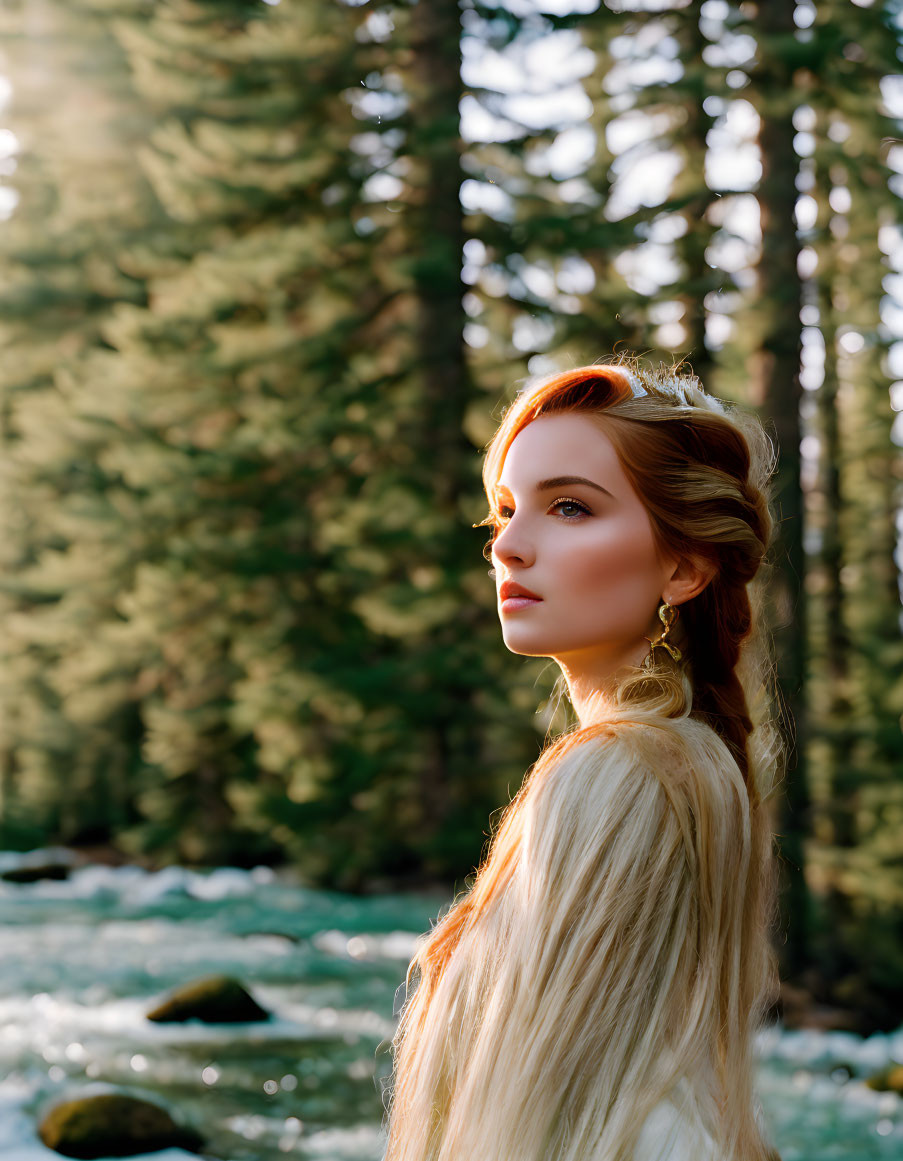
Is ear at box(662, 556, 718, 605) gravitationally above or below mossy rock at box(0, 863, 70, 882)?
above

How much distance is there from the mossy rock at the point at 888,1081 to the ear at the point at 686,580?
750 cm

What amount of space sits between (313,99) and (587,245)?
12.4 feet

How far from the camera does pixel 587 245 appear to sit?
462 inches

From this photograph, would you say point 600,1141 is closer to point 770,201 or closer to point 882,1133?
point 882,1133

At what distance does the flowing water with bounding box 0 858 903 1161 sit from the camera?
6746 millimetres

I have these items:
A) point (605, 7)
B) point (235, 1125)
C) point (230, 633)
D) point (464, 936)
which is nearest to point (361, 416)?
point (230, 633)

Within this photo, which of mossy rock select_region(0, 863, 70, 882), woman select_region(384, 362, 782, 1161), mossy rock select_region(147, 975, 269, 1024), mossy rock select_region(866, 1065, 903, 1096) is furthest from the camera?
mossy rock select_region(0, 863, 70, 882)

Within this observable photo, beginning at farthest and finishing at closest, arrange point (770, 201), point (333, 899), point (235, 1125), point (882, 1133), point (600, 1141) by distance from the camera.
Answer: point (333, 899) < point (770, 201) < point (882, 1133) < point (235, 1125) < point (600, 1141)

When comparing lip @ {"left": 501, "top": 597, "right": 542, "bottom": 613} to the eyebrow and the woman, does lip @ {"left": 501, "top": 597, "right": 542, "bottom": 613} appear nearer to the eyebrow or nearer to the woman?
the woman

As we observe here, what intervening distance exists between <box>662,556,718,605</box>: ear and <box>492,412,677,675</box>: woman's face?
2 centimetres

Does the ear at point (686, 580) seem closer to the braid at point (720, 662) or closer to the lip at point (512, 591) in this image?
the braid at point (720, 662)

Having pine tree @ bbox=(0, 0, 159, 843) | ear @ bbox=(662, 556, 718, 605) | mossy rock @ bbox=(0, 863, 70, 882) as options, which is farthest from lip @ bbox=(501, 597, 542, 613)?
pine tree @ bbox=(0, 0, 159, 843)

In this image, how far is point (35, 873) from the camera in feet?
53.9

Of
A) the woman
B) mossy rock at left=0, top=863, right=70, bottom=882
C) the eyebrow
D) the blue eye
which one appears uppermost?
the eyebrow
